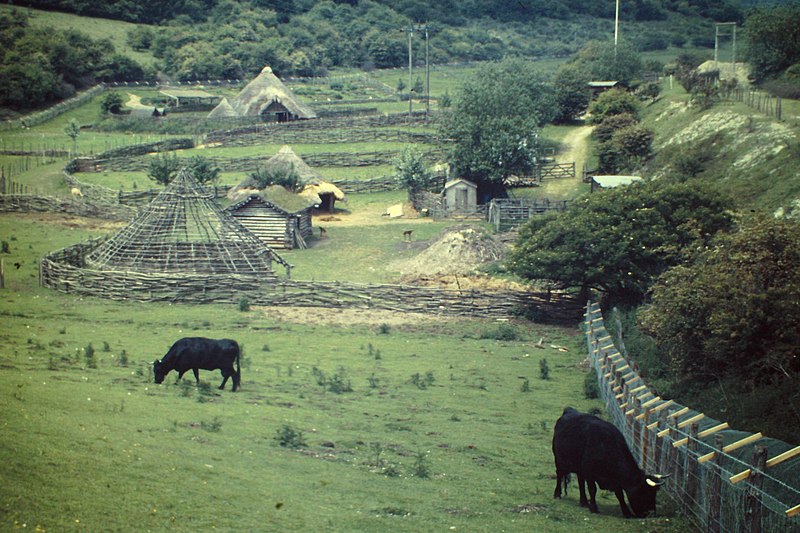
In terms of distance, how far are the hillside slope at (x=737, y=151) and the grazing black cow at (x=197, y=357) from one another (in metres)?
23.4

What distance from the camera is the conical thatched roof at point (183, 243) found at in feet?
114

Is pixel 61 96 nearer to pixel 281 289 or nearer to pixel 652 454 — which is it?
pixel 281 289

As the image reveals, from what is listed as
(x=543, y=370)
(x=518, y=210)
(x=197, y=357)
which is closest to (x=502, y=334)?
(x=543, y=370)

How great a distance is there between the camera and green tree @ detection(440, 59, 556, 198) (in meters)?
53.3

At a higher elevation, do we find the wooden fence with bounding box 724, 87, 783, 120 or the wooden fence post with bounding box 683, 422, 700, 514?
the wooden fence with bounding box 724, 87, 783, 120

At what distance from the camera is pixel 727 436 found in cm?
1364

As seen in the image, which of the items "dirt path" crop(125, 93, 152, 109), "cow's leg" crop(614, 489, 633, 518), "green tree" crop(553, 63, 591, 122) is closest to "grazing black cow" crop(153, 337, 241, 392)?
"cow's leg" crop(614, 489, 633, 518)

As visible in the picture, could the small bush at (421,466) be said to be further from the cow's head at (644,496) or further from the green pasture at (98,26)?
the green pasture at (98,26)

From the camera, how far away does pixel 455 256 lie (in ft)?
124

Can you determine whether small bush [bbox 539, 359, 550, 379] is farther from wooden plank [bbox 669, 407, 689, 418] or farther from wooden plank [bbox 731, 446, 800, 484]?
wooden plank [bbox 731, 446, 800, 484]

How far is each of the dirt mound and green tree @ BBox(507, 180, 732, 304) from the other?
158 inches

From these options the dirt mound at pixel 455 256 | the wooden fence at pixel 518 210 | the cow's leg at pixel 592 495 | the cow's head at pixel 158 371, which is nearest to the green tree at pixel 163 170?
the wooden fence at pixel 518 210

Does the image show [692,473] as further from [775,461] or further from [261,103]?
[261,103]

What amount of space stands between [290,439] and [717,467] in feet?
22.2
